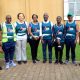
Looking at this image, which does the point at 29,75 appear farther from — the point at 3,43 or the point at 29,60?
the point at 29,60

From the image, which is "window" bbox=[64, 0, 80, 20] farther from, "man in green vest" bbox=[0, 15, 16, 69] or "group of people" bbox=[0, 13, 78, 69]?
"man in green vest" bbox=[0, 15, 16, 69]

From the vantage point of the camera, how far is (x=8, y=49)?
520 inches

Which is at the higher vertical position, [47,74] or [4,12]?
[4,12]

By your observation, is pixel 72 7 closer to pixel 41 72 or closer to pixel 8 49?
pixel 8 49

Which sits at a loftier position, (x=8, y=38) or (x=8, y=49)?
(x=8, y=38)

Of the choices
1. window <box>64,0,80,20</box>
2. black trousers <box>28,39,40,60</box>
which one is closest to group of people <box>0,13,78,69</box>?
black trousers <box>28,39,40,60</box>

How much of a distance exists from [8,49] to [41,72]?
172 centimetres

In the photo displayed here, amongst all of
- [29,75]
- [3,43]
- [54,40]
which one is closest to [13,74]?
[29,75]

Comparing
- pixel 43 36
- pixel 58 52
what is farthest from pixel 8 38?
pixel 58 52

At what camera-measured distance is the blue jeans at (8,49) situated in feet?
43.0

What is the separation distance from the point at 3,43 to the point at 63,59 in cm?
267

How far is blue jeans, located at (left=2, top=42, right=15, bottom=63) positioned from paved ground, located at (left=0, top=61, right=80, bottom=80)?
17.0 inches

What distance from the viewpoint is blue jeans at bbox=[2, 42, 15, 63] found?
1310 cm

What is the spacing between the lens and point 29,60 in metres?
14.5
